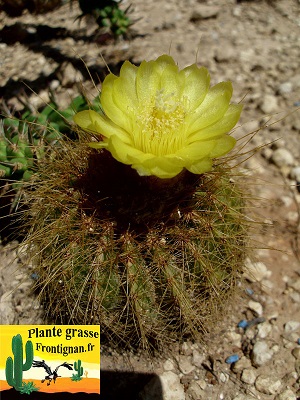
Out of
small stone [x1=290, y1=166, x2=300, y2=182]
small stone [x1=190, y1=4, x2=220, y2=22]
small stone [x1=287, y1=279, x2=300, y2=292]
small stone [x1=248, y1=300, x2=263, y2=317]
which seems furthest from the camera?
small stone [x1=190, y1=4, x2=220, y2=22]

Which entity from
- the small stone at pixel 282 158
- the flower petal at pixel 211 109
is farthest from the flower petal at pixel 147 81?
the small stone at pixel 282 158

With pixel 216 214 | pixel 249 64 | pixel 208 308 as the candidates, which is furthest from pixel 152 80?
pixel 249 64

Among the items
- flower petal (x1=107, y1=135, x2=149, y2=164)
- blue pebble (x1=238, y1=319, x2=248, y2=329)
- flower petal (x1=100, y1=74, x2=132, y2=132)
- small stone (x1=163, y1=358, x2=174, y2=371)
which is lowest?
blue pebble (x1=238, y1=319, x2=248, y2=329)

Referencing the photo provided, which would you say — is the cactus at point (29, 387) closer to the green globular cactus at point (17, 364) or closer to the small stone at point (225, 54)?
the green globular cactus at point (17, 364)

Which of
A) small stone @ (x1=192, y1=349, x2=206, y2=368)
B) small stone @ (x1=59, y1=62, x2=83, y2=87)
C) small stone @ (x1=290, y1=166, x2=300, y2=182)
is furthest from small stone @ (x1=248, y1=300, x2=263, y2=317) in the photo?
small stone @ (x1=59, y1=62, x2=83, y2=87)

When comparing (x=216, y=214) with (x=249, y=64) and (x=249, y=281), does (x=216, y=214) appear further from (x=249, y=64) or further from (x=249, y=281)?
(x=249, y=64)

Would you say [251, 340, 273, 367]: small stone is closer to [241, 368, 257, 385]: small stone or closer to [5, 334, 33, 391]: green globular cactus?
[241, 368, 257, 385]: small stone
